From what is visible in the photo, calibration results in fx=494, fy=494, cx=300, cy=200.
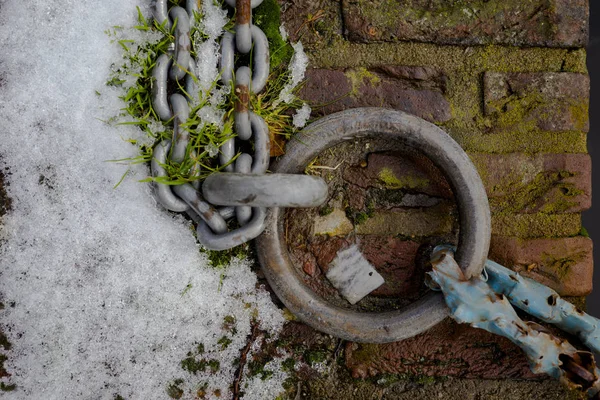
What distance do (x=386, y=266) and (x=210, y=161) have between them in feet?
2.30

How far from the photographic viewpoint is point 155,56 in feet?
5.24

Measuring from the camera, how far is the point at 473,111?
5.67 ft

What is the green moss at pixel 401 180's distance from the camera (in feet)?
5.60

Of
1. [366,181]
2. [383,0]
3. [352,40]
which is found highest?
[383,0]

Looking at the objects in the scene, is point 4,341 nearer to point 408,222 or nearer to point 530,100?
point 408,222

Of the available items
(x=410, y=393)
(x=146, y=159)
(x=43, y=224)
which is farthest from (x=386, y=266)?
(x=43, y=224)

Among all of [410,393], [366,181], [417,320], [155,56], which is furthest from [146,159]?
[410,393]

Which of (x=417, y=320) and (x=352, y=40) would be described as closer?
(x=417, y=320)

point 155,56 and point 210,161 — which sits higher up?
point 155,56

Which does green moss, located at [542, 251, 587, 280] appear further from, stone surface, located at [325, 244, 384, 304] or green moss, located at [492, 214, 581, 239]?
stone surface, located at [325, 244, 384, 304]

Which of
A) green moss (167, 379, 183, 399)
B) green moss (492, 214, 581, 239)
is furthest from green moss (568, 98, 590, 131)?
green moss (167, 379, 183, 399)

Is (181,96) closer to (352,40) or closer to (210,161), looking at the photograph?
(210,161)

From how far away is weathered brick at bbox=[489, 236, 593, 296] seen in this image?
173 cm

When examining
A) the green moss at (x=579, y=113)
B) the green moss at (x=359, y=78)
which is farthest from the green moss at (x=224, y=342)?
the green moss at (x=579, y=113)
